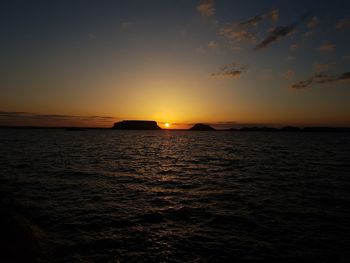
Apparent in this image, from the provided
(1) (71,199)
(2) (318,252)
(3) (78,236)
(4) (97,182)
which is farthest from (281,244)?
(4) (97,182)

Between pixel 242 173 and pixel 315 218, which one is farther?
pixel 242 173

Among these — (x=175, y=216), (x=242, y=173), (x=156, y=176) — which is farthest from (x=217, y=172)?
(x=175, y=216)

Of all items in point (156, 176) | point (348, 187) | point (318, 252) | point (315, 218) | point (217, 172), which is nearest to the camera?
point (318, 252)

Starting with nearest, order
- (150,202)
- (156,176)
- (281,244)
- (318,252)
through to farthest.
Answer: (318,252) < (281,244) < (150,202) < (156,176)

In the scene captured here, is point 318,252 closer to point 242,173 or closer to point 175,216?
point 175,216

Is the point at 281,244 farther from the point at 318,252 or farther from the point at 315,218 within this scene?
the point at 315,218

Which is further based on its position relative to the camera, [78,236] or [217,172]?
[217,172]

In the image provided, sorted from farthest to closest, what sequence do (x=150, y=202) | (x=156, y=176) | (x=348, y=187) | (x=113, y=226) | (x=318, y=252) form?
(x=156, y=176), (x=348, y=187), (x=150, y=202), (x=113, y=226), (x=318, y=252)

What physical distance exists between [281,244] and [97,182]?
16912 millimetres

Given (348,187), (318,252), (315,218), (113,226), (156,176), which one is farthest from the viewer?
(156,176)

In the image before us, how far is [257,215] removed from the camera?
15.3 m

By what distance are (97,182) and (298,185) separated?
1727cm

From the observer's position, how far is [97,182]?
24141mm

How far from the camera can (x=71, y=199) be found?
1800 cm
